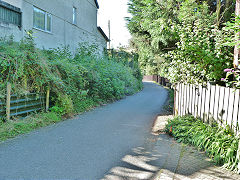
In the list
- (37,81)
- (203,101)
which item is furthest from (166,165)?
(37,81)

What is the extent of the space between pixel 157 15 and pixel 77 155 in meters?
9.62

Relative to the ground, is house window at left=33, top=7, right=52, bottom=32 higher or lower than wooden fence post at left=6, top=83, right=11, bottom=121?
higher

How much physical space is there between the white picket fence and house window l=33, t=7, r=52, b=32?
1015 centimetres

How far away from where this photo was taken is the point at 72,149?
532 cm

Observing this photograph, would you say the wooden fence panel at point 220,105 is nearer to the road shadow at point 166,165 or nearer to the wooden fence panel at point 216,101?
the wooden fence panel at point 216,101

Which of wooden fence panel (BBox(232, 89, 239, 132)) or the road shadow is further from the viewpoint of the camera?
wooden fence panel (BBox(232, 89, 239, 132))

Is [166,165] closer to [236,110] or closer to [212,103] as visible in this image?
[236,110]

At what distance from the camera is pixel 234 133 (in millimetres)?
4574

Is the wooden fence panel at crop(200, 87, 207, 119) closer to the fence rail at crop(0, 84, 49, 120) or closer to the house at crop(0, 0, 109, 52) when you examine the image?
the fence rail at crop(0, 84, 49, 120)

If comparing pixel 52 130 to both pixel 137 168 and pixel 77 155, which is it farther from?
pixel 137 168

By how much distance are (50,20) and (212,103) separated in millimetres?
12787

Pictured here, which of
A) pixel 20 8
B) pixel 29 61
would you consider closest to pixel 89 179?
pixel 29 61

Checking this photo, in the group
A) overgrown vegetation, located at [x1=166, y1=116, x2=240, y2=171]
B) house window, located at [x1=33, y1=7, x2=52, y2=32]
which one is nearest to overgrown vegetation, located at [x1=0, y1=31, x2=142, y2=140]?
overgrown vegetation, located at [x1=166, y1=116, x2=240, y2=171]

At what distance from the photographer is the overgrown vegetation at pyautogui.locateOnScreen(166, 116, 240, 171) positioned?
4070mm
